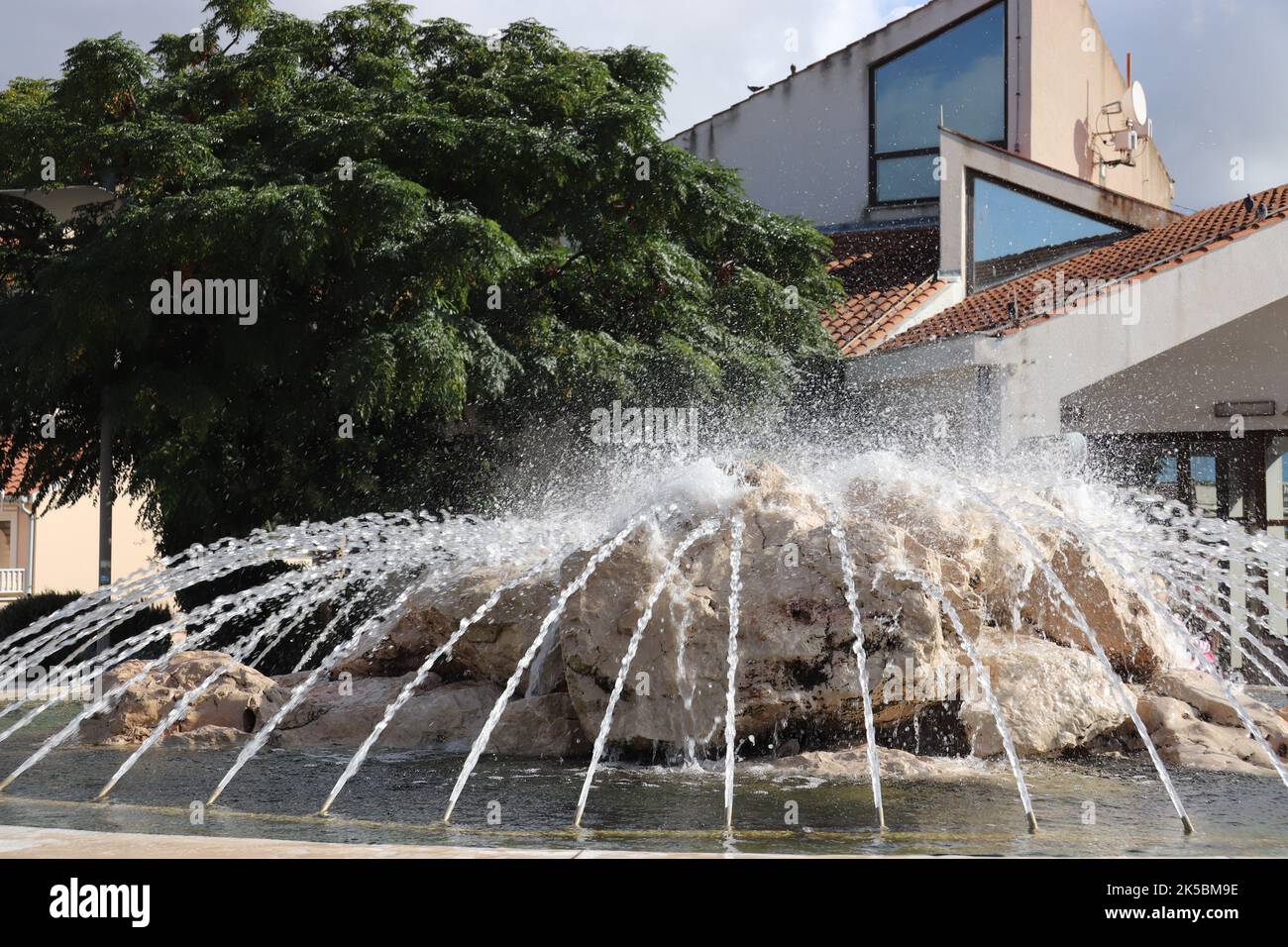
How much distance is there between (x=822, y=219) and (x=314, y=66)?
10.8m

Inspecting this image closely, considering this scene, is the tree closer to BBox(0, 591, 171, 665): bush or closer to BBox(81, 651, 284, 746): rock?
BBox(0, 591, 171, 665): bush

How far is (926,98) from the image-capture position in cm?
2395

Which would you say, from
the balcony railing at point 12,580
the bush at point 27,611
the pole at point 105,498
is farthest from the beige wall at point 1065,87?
the balcony railing at point 12,580

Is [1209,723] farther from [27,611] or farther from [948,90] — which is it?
[948,90]

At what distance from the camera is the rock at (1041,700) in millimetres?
7816

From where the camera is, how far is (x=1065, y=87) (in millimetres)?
25031

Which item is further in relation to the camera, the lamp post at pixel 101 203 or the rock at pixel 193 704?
the lamp post at pixel 101 203

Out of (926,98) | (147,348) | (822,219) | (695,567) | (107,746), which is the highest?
(926,98)

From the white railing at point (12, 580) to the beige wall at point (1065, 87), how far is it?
76.6ft

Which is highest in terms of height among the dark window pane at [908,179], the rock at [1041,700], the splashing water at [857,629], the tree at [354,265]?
the dark window pane at [908,179]

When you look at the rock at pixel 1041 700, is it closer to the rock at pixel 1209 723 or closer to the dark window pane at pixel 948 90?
the rock at pixel 1209 723
